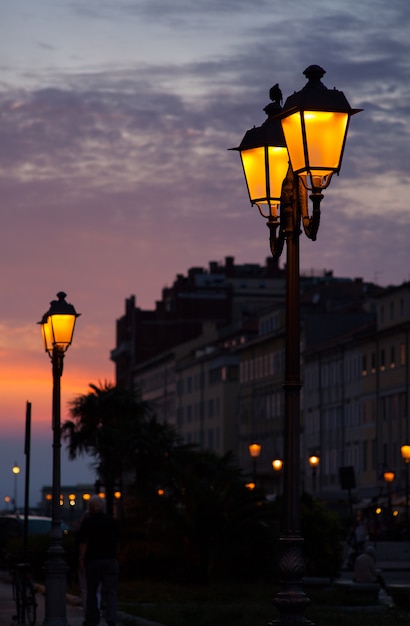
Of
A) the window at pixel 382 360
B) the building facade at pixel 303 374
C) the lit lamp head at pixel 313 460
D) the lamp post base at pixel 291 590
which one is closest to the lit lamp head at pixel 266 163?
the lamp post base at pixel 291 590

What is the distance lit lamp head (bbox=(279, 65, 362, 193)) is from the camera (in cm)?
1120

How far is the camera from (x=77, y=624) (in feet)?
84.5

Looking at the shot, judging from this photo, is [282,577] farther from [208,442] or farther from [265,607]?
[208,442]

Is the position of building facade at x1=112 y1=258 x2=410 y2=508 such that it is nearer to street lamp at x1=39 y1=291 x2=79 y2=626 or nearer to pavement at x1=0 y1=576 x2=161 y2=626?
pavement at x1=0 y1=576 x2=161 y2=626

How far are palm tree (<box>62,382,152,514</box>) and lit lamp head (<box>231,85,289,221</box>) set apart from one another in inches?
1343

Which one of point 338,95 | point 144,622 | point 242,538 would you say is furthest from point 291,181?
point 242,538

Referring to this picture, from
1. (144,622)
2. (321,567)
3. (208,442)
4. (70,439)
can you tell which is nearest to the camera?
(144,622)

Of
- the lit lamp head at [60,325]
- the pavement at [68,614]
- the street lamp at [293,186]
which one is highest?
the lit lamp head at [60,325]

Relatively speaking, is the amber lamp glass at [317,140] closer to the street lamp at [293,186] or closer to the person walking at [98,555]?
the street lamp at [293,186]

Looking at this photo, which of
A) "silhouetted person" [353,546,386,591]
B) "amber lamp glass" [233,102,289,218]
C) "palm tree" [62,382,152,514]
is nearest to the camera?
"amber lamp glass" [233,102,289,218]

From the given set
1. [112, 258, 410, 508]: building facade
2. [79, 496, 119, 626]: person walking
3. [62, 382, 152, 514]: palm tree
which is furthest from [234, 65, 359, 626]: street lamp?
[112, 258, 410, 508]: building facade

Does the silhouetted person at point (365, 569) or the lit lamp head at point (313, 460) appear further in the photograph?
the lit lamp head at point (313, 460)

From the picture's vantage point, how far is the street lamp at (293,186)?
11242 millimetres

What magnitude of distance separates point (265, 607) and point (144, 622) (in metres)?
2.37
